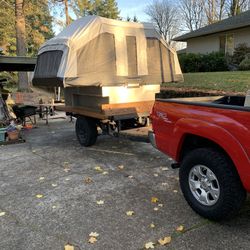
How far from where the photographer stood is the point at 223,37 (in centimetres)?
2473

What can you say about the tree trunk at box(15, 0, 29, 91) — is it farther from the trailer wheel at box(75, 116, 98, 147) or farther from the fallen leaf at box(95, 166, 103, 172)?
the fallen leaf at box(95, 166, 103, 172)

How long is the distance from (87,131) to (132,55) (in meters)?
1.98

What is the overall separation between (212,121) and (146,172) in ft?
7.70

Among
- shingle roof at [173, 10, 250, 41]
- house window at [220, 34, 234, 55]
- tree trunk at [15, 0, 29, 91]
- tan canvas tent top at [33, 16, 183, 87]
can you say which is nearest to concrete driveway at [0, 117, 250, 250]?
tan canvas tent top at [33, 16, 183, 87]

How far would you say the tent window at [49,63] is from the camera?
6.27m

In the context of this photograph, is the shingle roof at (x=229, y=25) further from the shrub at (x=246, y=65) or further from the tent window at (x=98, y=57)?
the tent window at (x=98, y=57)

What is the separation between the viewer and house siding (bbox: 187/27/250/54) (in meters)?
22.5

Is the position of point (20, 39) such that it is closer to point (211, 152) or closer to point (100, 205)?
point (100, 205)

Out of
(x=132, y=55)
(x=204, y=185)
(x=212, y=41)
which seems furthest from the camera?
(x=212, y=41)

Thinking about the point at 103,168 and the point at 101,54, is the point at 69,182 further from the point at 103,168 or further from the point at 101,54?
the point at 101,54

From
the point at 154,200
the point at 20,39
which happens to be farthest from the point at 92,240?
the point at 20,39

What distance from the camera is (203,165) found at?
140 inches

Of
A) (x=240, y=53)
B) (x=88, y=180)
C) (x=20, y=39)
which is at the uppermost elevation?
(x=20, y=39)

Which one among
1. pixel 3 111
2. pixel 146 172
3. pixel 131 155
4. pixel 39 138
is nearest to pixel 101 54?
pixel 131 155
